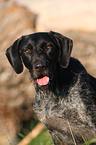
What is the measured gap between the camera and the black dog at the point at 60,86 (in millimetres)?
5129

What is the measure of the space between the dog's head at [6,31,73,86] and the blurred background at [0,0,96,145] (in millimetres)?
4487

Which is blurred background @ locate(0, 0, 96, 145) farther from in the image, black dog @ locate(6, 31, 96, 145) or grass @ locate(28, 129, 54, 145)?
black dog @ locate(6, 31, 96, 145)

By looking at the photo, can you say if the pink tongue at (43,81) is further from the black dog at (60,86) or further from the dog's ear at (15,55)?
the dog's ear at (15,55)

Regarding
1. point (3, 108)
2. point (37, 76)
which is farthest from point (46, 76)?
point (3, 108)

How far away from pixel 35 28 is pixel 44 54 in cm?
564

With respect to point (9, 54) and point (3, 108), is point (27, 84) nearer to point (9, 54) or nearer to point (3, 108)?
point (3, 108)

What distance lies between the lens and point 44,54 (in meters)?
5.00

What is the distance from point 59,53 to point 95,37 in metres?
5.08

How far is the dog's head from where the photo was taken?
4914 mm

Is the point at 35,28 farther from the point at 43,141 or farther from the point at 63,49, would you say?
the point at 63,49

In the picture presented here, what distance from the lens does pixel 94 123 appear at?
5180 mm

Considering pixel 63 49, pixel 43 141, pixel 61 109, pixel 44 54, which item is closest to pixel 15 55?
pixel 44 54

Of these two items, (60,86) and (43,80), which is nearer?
(43,80)

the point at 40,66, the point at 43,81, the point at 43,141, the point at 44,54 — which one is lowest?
the point at 43,141
